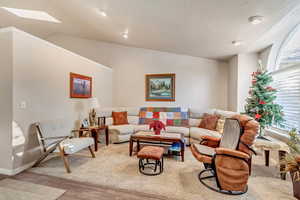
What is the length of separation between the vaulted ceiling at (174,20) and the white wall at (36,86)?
Result: 115 cm

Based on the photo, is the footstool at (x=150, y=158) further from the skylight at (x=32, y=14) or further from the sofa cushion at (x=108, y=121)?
the skylight at (x=32, y=14)

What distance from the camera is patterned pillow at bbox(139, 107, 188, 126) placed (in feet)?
14.3

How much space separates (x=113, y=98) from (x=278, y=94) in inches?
194

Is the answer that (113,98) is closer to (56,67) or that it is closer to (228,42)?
(56,67)

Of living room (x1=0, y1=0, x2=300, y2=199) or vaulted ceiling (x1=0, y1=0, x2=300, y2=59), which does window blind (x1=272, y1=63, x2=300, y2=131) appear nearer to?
living room (x1=0, y1=0, x2=300, y2=199)

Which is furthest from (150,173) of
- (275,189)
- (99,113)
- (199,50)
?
(199,50)

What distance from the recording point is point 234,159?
187 cm

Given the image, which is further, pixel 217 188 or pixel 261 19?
pixel 261 19

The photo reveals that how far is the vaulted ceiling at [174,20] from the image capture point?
7.04 feet

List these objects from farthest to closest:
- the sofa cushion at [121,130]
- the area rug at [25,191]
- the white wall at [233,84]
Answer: the white wall at [233,84] → the sofa cushion at [121,130] → the area rug at [25,191]

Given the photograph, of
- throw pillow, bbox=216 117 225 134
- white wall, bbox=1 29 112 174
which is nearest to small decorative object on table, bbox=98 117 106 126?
white wall, bbox=1 29 112 174

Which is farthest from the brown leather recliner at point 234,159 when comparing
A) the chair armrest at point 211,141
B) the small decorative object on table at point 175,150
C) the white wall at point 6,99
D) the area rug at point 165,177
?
the white wall at point 6,99

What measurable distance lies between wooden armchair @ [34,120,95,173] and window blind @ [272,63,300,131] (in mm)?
4064

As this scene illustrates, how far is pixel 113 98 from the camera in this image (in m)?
5.44
